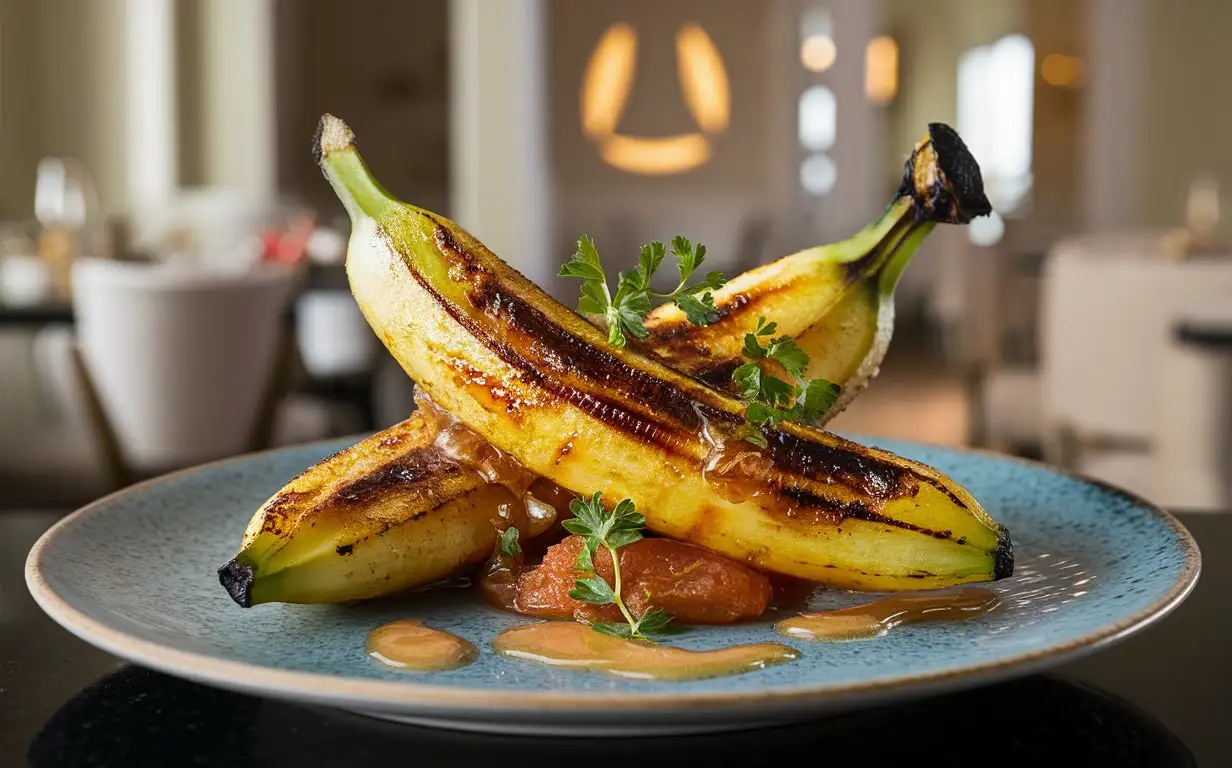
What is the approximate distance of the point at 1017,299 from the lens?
5066 mm

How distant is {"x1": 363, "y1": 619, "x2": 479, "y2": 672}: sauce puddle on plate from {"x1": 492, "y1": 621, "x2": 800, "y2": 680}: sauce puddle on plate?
0.03 meters

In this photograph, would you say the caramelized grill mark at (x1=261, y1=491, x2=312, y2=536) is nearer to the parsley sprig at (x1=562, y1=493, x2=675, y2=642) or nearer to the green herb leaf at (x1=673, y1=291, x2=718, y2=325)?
the parsley sprig at (x1=562, y1=493, x2=675, y2=642)

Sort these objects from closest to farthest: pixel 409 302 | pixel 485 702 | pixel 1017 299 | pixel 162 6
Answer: pixel 485 702
pixel 409 302
pixel 1017 299
pixel 162 6

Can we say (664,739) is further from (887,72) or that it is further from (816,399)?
(887,72)

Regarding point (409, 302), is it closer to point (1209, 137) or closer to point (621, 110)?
point (1209, 137)

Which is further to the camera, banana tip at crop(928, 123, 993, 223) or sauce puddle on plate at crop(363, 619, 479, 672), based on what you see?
banana tip at crop(928, 123, 993, 223)

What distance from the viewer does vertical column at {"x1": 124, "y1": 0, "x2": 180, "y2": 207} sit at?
7.69 metres

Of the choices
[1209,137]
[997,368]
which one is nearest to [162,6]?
[997,368]

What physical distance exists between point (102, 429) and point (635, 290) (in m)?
2.98

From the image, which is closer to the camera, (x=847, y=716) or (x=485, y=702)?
(x=485, y=702)

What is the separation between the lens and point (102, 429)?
354 cm

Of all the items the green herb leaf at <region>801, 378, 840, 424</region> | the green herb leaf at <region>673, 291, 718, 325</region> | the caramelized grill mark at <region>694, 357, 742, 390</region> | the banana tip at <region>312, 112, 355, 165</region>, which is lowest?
the green herb leaf at <region>801, 378, 840, 424</region>

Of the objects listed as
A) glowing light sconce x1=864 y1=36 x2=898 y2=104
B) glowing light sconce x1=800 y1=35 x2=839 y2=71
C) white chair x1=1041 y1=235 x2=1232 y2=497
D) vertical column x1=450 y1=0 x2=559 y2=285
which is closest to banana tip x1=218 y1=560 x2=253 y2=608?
white chair x1=1041 y1=235 x2=1232 y2=497

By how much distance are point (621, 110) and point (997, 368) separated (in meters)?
8.30
